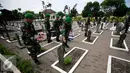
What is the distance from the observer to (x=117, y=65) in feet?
11.7

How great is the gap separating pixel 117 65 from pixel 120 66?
12cm

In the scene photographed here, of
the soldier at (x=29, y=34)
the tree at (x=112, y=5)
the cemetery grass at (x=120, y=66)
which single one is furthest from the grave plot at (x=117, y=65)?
the tree at (x=112, y=5)

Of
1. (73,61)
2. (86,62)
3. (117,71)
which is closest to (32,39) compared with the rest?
(73,61)

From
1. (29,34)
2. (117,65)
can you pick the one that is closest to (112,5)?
(117,65)

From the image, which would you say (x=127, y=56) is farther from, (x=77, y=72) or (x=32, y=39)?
(x=32, y=39)

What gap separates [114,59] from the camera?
13.4 ft

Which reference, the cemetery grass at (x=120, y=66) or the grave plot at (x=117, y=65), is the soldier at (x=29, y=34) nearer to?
the grave plot at (x=117, y=65)

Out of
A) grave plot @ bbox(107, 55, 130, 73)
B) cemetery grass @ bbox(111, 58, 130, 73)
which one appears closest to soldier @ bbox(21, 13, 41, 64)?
grave plot @ bbox(107, 55, 130, 73)

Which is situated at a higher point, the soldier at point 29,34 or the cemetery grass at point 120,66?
the soldier at point 29,34

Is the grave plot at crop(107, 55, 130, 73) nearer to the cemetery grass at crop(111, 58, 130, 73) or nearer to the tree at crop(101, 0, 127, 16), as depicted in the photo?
the cemetery grass at crop(111, 58, 130, 73)

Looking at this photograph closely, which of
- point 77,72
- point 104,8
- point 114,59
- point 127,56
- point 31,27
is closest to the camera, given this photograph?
point 77,72

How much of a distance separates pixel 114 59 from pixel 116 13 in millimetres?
39729

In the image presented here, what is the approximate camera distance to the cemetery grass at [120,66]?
3.23m

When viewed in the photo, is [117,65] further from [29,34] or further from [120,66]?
[29,34]
